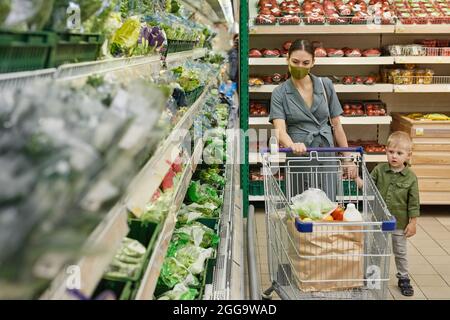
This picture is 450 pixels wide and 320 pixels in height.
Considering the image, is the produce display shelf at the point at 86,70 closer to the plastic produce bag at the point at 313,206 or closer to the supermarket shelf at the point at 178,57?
the supermarket shelf at the point at 178,57

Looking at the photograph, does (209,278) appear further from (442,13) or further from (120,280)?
(442,13)

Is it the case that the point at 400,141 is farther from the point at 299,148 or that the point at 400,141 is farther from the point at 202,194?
the point at 202,194

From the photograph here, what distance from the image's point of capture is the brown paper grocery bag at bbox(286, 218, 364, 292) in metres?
2.34

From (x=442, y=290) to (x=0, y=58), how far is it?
11.3ft

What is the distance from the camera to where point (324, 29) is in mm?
5258

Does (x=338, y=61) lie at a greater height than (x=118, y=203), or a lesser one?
greater

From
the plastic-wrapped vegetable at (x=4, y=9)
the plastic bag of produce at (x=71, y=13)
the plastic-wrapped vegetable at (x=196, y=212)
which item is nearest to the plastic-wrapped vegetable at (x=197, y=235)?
the plastic-wrapped vegetable at (x=196, y=212)

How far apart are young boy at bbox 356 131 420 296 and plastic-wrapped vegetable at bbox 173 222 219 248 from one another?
→ 119 centimetres

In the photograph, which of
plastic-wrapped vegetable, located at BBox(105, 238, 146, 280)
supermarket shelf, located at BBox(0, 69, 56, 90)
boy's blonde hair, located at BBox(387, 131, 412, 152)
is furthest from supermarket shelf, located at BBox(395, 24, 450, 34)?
supermarket shelf, located at BBox(0, 69, 56, 90)

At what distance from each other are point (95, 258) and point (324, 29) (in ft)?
14.9

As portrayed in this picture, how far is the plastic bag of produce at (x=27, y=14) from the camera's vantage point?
0.97 metres

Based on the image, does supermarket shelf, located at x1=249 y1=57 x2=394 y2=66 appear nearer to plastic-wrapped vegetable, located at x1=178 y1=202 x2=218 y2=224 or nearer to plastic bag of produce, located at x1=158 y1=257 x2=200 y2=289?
plastic-wrapped vegetable, located at x1=178 y1=202 x2=218 y2=224

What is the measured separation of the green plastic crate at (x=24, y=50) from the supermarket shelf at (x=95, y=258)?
0.33 m

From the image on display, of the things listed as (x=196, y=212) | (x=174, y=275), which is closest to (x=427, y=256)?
(x=196, y=212)
